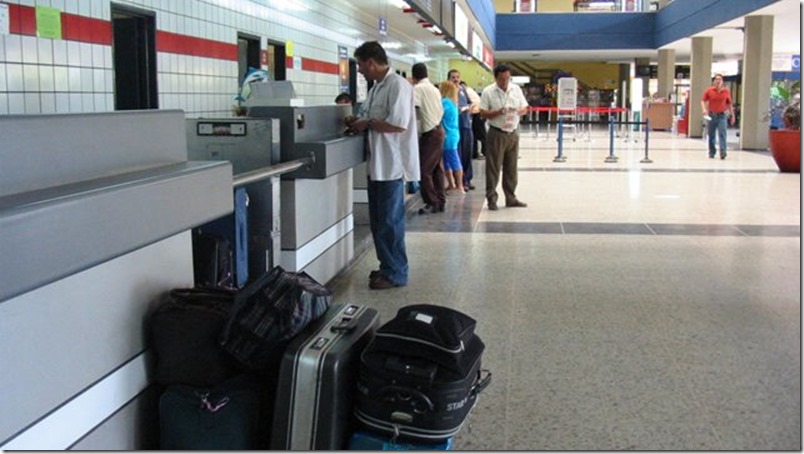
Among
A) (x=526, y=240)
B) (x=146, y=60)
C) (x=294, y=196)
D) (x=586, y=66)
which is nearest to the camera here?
(x=294, y=196)

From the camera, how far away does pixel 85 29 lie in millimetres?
4645

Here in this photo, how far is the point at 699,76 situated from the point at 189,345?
23674 mm

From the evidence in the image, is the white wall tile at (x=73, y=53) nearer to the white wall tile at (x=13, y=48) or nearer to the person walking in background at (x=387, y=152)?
the white wall tile at (x=13, y=48)

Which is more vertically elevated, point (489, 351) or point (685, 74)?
point (685, 74)

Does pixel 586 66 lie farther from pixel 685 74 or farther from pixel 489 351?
pixel 489 351

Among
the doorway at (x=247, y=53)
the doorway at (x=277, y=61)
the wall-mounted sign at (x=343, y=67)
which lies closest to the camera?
the doorway at (x=247, y=53)

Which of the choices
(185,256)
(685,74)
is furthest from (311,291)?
(685,74)

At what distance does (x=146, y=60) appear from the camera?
211 inches

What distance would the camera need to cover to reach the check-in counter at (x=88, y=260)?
189 centimetres

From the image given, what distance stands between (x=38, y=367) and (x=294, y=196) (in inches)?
105

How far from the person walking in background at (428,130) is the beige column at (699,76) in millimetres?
17011

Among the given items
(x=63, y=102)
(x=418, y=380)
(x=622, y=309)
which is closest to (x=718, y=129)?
(x=622, y=309)

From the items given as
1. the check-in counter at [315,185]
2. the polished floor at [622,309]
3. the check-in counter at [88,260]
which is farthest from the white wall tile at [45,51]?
the polished floor at [622,309]

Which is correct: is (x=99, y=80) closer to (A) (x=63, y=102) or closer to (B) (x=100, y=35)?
(B) (x=100, y=35)
